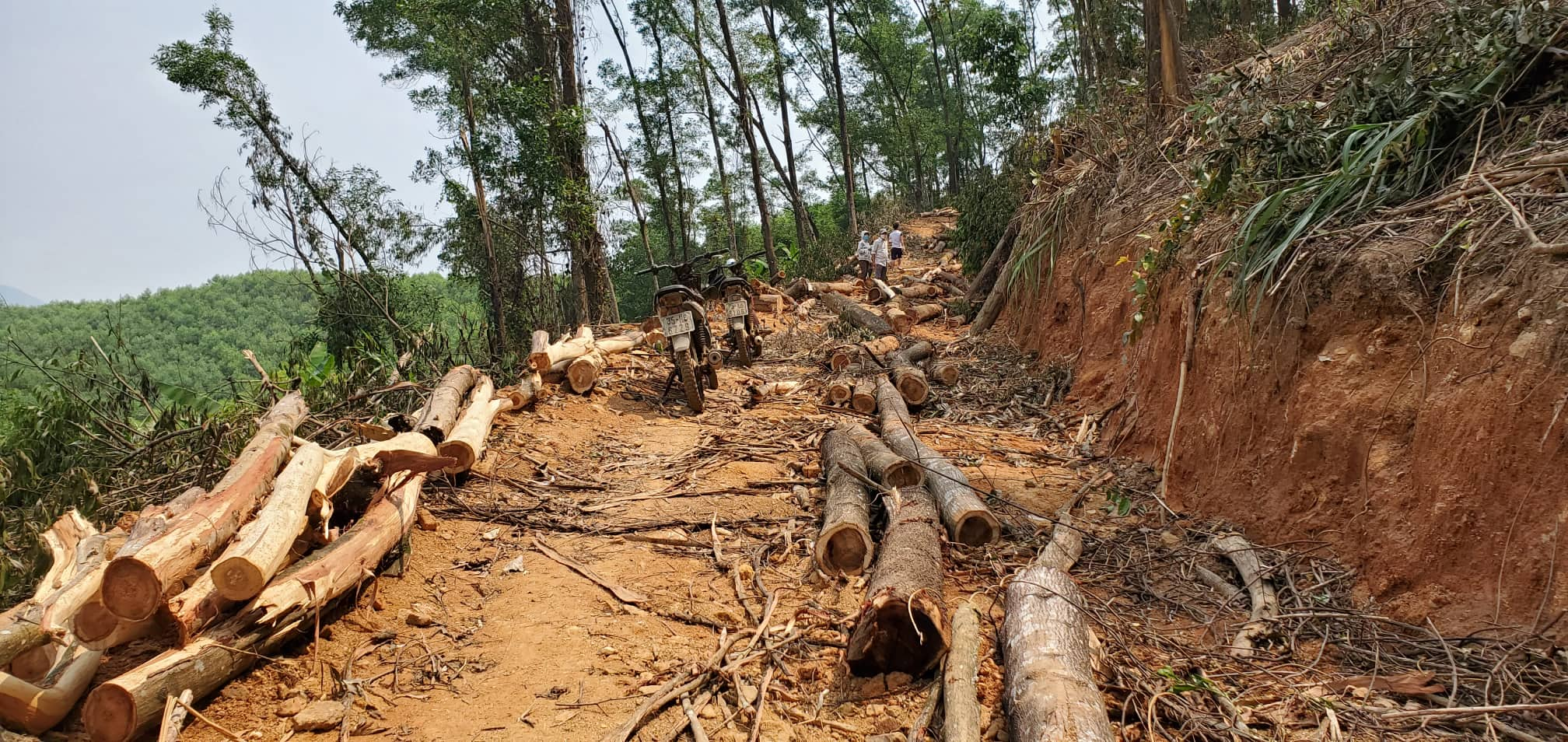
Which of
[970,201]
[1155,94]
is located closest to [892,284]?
[970,201]

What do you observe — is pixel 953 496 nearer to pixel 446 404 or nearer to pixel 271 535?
pixel 271 535

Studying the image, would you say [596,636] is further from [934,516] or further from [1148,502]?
[1148,502]

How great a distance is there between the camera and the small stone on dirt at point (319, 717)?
289cm

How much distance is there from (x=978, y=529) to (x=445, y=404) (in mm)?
3942

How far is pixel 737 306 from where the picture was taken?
9.52 metres

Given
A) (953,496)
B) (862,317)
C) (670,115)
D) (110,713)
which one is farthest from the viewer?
(670,115)

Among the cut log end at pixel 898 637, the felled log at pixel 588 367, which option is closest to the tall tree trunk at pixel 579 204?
the felled log at pixel 588 367

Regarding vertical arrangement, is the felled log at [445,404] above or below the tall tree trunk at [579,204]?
below

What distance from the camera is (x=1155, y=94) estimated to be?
8.03 m

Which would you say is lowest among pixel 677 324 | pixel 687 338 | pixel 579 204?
pixel 687 338

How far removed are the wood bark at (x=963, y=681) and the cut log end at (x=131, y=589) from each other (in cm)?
280

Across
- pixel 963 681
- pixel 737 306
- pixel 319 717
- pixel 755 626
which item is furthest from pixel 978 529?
pixel 737 306

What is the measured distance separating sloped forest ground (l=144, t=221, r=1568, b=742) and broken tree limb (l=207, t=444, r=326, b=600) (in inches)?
18.0

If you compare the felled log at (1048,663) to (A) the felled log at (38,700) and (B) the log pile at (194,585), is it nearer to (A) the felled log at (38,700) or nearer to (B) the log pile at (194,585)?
(B) the log pile at (194,585)
